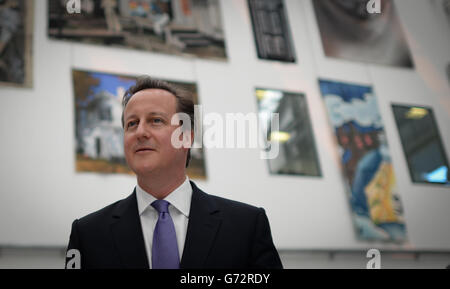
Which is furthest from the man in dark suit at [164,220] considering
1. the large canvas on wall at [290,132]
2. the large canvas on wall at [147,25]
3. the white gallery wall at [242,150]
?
the large canvas on wall at [147,25]

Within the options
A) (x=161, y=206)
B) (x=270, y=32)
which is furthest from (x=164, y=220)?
(x=270, y=32)

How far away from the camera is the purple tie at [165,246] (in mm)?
1890

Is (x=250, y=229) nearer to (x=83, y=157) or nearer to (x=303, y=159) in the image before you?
(x=83, y=157)

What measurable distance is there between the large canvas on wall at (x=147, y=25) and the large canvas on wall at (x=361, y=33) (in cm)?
168

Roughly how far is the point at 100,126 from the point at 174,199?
3.61m

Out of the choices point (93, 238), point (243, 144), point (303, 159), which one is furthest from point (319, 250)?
point (93, 238)

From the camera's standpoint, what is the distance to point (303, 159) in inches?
241

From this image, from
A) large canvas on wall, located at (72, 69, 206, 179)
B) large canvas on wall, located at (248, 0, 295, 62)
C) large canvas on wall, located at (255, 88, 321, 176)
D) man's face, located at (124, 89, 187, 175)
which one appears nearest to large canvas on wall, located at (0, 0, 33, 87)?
large canvas on wall, located at (72, 69, 206, 179)

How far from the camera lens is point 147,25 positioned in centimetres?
622

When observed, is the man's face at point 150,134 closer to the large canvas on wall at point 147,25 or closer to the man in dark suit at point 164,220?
the man in dark suit at point 164,220

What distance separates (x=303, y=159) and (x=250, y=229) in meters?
4.20

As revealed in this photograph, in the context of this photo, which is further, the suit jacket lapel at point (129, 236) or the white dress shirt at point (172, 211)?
the white dress shirt at point (172, 211)

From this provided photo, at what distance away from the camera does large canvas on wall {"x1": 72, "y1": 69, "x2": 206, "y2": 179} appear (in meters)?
5.32

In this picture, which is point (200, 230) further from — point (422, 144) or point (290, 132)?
point (422, 144)
